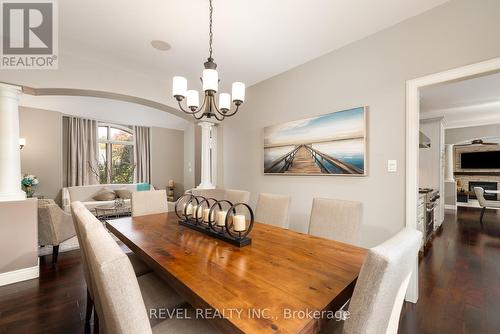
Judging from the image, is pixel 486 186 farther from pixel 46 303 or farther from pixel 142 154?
pixel 142 154

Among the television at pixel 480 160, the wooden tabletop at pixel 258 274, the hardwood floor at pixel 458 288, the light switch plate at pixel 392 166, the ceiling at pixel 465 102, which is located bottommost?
the hardwood floor at pixel 458 288

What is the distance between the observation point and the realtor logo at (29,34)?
1885 millimetres

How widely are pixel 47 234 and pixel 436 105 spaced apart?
6714mm

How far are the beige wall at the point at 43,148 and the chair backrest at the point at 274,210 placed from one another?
17.4 ft

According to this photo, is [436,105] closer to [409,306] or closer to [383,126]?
[383,126]

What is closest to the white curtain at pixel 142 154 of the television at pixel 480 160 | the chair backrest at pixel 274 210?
the chair backrest at pixel 274 210

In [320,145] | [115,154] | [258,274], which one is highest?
[115,154]

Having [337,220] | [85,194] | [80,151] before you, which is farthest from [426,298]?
[80,151]

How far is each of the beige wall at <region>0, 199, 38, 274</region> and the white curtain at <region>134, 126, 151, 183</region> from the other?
13.9 feet

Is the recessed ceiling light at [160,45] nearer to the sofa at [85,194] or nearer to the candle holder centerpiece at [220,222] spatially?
the candle holder centerpiece at [220,222]

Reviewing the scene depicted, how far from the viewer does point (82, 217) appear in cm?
113

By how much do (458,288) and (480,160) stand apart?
24.8ft

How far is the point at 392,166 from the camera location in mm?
2113

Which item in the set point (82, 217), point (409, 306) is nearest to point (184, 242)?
point (82, 217)
